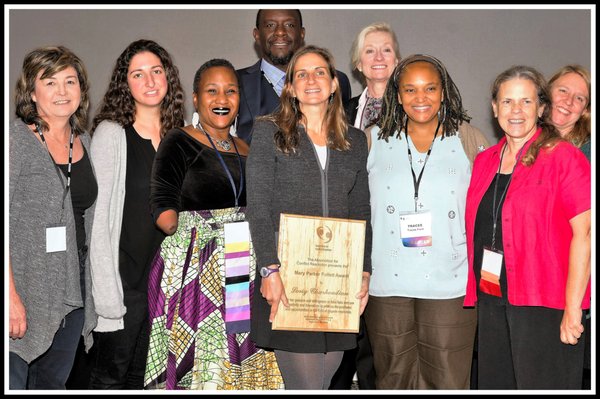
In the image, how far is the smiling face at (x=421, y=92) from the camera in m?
3.02

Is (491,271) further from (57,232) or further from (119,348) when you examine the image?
(57,232)

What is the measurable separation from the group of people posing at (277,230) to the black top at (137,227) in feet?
0.03

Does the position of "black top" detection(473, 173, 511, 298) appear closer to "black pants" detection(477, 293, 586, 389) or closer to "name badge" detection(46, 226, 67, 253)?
"black pants" detection(477, 293, 586, 389)

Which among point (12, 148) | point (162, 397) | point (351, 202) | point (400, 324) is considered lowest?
point (162, 397)

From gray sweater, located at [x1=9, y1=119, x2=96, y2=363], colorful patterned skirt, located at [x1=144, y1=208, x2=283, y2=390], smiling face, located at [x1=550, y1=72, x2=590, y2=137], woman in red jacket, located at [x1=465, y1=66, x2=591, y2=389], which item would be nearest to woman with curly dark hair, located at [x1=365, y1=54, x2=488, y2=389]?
woman in red jacket, located at [x1=465, y1=66, x2=591, y2=389]

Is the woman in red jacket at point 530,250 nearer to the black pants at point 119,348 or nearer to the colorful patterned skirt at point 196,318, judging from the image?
the colorful patterned skirt at point 196,318

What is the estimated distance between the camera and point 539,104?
3016 millimetres

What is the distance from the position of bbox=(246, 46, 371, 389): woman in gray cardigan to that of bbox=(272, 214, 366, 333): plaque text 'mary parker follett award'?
0.05 metres

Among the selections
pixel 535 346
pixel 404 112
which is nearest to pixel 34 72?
pixel 404 112

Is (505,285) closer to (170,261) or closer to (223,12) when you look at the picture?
(170,261)

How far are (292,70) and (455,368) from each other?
1.65 metres

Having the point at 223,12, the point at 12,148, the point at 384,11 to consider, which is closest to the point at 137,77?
the point at 12,148

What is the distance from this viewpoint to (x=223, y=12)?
572 centimetres

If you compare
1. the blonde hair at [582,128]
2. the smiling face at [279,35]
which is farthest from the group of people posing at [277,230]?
the smiling face at [279,35]
